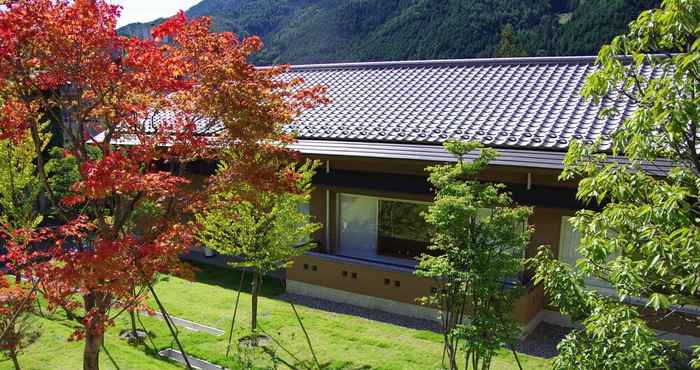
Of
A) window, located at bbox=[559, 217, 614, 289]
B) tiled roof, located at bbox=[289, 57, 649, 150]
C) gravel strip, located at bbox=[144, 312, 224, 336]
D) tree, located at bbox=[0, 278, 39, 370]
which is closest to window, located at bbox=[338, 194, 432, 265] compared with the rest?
Result: tiled roof, located at bbox=[289, 57, 649, 150]

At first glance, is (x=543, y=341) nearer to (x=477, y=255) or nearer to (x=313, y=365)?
(x=477, y=255)

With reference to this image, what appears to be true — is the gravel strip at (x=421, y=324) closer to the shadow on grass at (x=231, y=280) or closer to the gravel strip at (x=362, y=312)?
the gravel strip at (x=362, y=312)

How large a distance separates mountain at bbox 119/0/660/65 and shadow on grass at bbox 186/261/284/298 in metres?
32.9

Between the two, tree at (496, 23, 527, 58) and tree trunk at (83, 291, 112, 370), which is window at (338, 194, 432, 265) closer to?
tree trunk at (83, 291, 112, 370)

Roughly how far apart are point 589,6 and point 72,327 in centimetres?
4743

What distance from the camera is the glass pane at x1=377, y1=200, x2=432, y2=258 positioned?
11.3 meters

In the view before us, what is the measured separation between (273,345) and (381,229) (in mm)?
3995

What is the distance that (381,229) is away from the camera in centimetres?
1172

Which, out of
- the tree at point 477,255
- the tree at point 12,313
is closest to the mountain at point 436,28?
the tree at point 477,255

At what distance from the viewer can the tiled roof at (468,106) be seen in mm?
9336

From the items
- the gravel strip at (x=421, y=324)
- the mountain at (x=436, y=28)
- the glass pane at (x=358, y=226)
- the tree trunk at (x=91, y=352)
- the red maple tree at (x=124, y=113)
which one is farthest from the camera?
the mountain at (x=436, y=28)

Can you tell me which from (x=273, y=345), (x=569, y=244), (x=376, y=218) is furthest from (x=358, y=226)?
(x=569, y=244)

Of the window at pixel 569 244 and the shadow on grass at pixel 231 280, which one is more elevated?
the window at pixel 569 244

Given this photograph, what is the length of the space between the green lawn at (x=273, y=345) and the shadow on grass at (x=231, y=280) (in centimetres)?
65
